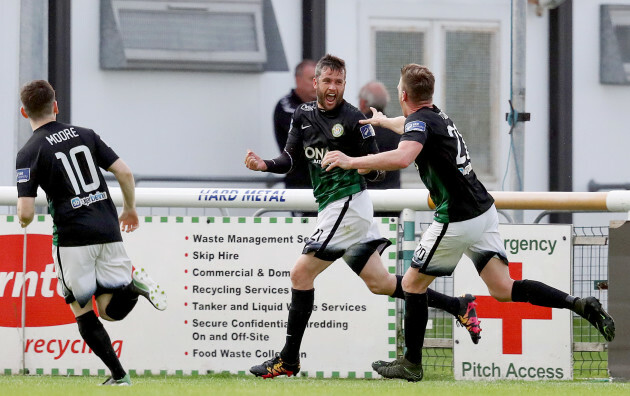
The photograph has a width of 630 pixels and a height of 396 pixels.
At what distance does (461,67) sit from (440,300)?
598 centimetres

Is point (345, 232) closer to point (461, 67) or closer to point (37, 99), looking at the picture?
point (37, 99)

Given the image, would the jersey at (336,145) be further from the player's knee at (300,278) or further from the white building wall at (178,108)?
the white building wall at (178,108)

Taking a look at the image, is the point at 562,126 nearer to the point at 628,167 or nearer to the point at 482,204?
the point at 628,167

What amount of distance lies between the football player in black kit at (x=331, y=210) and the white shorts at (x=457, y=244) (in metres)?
0.46

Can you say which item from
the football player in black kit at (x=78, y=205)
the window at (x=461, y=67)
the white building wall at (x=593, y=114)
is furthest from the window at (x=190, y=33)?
the football player in black kit at (x=78, y=205)

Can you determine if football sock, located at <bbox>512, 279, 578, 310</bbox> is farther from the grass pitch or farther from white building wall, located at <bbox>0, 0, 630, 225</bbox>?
white building wall, located at <bbox>0, 0, 630, 225</bbox>

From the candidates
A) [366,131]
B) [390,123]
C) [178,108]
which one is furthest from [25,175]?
[178,108]

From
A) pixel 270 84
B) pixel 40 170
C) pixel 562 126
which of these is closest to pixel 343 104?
pixel 40 170

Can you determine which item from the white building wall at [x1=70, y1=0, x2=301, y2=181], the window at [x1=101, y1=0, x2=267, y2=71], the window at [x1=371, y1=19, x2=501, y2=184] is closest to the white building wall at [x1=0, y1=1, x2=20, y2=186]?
the white building wall at [x1=70, y1=0, x2=301, y2=181]

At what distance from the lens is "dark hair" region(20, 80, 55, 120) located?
29.0 ft

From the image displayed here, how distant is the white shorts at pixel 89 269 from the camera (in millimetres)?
8875

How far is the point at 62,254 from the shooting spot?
8.90m

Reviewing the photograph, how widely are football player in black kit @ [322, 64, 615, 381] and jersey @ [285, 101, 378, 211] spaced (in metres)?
0.35

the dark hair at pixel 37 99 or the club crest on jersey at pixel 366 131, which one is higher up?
the dark hair at pixel 37 99
